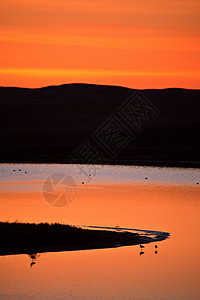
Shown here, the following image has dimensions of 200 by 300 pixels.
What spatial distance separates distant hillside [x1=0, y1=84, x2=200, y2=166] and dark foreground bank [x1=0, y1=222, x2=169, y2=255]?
68.9 metres

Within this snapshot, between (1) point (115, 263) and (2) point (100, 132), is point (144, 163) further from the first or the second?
(1) point (115, 263)

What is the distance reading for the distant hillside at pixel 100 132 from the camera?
113312 millimetres

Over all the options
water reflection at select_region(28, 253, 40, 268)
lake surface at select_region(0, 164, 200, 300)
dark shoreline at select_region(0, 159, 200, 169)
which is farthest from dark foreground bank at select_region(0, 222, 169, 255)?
dark shoreline at select_region(0, 159, 200, 169)

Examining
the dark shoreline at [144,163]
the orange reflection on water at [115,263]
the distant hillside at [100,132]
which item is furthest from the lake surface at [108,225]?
the distant hillside at [100,132]

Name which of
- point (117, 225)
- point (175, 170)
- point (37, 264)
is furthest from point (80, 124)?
point (37, 264)

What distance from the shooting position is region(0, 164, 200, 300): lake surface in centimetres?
2459

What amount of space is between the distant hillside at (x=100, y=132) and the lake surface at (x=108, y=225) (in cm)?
3232

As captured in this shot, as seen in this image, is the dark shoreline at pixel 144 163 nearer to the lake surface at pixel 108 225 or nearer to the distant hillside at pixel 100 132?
the distant hillside at pixel 100 132

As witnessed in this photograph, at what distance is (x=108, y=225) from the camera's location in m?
38.3

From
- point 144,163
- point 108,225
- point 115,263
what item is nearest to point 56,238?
point 115,263

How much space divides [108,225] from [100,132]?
10369cm

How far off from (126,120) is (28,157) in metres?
42.5

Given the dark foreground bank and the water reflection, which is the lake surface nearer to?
the water reflection

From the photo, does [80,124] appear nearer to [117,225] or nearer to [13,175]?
[13,175]
